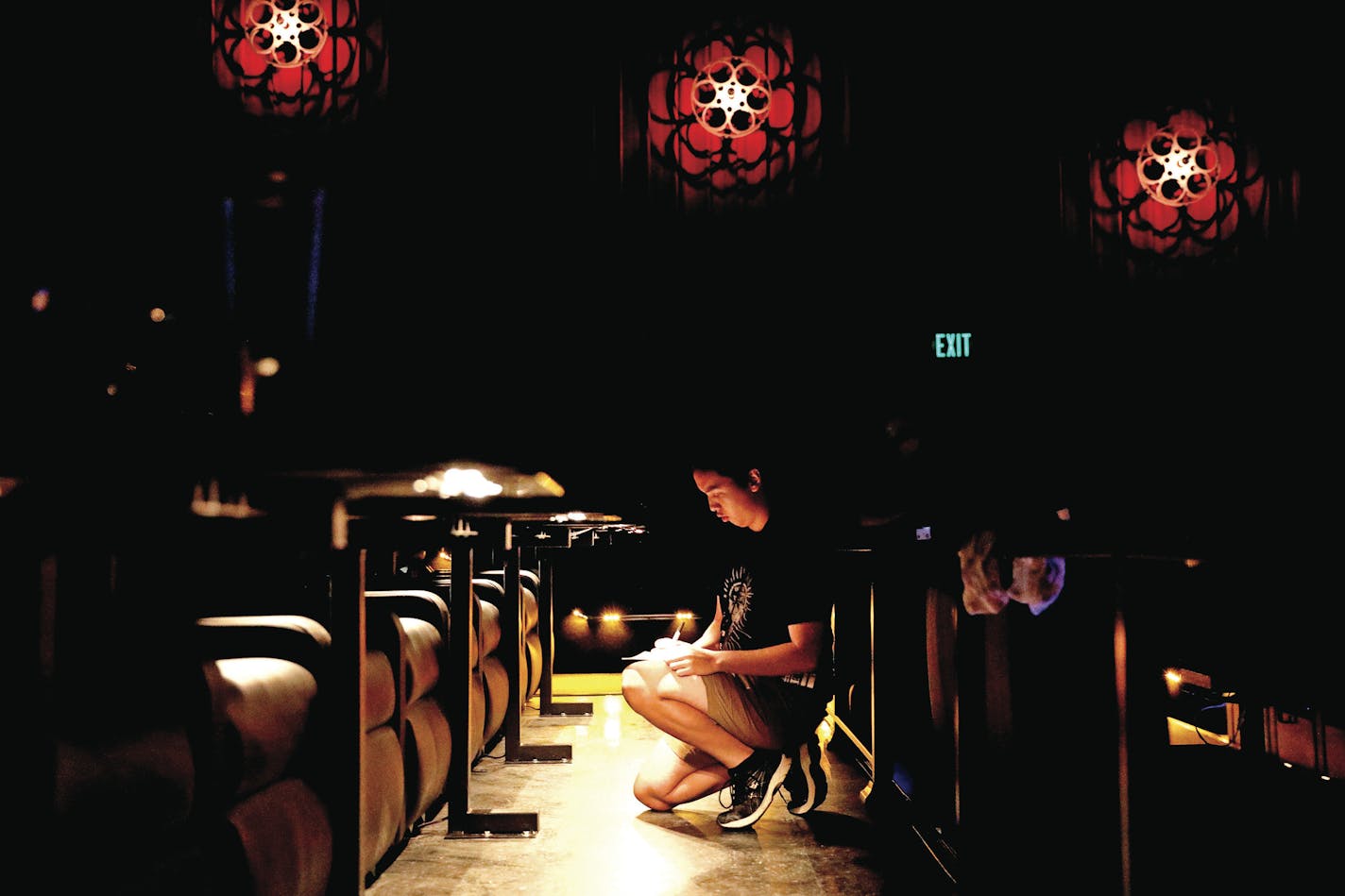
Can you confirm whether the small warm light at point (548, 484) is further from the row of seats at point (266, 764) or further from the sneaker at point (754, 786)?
the sneaker at point (754, 786)

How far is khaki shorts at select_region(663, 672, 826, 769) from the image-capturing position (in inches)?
121

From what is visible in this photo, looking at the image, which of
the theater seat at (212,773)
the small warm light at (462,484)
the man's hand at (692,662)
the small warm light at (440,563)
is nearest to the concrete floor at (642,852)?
the man's hand at (692,662)

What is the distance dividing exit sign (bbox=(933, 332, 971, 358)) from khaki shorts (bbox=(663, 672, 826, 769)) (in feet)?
7.01

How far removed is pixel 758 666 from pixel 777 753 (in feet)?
0.94

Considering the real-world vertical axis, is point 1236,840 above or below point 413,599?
below

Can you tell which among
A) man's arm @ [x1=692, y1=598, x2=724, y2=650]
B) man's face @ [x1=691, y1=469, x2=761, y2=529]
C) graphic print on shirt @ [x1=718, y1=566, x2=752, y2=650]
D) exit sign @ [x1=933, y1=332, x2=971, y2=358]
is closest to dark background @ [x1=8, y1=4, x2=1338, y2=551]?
exit sign @ [x1=933, y1=332, x2=971, y2=358]

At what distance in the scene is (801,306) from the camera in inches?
160

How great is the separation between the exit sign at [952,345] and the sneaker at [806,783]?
2228 mm

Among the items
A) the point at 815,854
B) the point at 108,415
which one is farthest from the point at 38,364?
the point at 815,854

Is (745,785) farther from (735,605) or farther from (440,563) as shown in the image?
(440,563)

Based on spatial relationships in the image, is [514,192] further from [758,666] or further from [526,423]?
[526,423]

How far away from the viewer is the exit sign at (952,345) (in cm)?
461

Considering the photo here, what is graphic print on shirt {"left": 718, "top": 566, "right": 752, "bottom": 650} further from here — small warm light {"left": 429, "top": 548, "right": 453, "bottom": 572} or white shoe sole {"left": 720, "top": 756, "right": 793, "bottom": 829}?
small warm light {"left": 429, "top": 548, "right": 453, "bottom": 572}

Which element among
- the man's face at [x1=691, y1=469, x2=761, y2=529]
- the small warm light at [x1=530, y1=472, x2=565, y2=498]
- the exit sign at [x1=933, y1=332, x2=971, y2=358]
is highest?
the exit sign at [x1=933, y1=332, x2=971, y2=358]
